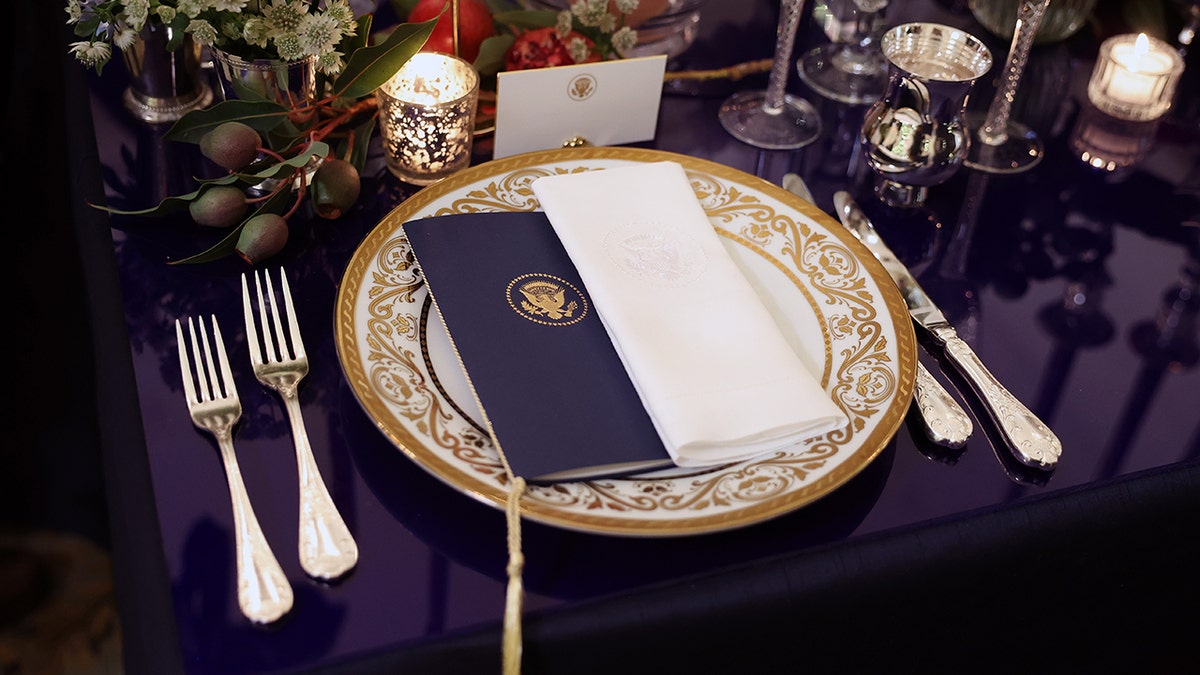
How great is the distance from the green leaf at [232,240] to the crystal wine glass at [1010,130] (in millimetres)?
651

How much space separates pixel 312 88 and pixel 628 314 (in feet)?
1.21

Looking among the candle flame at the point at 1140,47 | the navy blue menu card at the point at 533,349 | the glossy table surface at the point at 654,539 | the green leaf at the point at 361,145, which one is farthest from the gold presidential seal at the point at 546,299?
the candle flame at the point at 1140,47

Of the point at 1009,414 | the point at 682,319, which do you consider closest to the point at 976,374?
Answer: the point at 1009,414

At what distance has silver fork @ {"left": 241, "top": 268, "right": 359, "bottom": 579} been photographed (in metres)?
0.59

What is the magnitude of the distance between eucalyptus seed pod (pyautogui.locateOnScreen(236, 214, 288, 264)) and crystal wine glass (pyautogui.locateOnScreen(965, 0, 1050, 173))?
0.66 meters

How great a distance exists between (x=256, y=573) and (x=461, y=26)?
0.58 metres

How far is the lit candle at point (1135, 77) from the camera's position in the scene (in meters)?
1.06

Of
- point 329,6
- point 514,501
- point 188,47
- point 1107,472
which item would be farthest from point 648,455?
point 188,47

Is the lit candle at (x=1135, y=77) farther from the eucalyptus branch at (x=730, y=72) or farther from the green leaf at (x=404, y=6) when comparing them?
the green leaf at (x=404, y=6)

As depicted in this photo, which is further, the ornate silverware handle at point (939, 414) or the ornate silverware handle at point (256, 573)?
the ornate silverware handle at point (939, 414)

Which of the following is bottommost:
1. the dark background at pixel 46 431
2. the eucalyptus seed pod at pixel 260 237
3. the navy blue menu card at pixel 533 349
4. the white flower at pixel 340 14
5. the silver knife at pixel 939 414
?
the dark background at pixel 46 431

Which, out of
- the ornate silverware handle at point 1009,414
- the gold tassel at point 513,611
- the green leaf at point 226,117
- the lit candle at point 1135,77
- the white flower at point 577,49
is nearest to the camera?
the gold tassel at point 513,611

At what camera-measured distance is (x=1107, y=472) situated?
719 mm

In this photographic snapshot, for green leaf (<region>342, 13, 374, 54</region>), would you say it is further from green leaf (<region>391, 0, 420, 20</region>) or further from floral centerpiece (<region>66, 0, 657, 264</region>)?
green leaf (<region>391, 0, 420, 20</region>)
